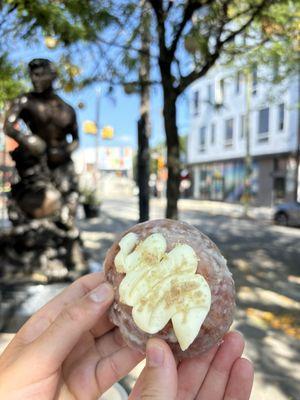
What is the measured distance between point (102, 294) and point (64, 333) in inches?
7.3

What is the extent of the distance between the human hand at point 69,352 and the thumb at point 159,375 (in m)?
0.24

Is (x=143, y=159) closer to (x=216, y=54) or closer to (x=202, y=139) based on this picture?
(x=216, y=54)

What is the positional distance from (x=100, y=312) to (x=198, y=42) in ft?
17.3

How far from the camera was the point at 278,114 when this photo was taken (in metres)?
30.1

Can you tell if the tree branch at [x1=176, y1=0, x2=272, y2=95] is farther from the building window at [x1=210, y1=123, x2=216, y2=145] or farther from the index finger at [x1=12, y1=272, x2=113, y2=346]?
the building window at [x1=210, y1=123, x2=216, y2=145]

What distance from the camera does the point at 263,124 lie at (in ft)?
105

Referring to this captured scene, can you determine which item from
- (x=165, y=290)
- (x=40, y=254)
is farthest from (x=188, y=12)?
(x=165, y=290)

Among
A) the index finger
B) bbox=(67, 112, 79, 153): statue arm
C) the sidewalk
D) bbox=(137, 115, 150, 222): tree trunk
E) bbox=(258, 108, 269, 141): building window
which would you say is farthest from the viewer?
bbox=(258, 108, 269, 141): building window

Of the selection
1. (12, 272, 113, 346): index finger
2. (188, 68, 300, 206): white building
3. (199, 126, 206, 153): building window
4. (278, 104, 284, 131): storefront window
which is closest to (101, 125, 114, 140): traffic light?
(188, 68, 300, 206): white building

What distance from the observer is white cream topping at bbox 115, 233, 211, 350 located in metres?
1.59

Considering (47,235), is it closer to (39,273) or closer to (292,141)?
(39,273)

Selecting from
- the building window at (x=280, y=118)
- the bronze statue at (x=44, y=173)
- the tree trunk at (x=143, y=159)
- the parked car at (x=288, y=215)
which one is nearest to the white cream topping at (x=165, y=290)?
the bronze statue at (x=44, y=173)

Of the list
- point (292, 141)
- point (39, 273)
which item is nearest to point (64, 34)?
point (39, 273)

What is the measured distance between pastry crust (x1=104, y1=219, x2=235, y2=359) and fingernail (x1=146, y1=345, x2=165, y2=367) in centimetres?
10
